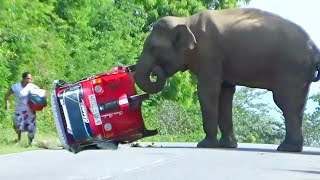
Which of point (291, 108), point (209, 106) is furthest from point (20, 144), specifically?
point (291, 108)

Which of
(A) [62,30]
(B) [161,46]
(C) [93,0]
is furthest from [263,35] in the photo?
(C) [93,0]

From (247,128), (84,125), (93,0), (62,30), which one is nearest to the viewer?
(84,125)

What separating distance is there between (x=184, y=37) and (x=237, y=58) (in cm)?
139

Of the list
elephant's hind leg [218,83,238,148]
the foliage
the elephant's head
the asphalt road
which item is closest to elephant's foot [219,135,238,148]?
elephant's hind leg [218,83,238,148]

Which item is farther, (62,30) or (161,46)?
(62,30)

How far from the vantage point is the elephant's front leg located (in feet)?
81.8

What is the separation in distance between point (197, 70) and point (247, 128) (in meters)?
30.4

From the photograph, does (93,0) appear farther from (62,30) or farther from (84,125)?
(84,125)

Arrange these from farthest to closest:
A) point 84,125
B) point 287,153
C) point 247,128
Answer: point 247,128 → point 287,153 → point 84,125

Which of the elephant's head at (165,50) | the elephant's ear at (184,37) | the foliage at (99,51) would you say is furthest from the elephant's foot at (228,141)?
the foliage at (99,51)

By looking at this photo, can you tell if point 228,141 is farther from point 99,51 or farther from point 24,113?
point 99,51

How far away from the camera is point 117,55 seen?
43.8 meters

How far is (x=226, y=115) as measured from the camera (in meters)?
26.0

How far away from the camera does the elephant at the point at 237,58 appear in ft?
81.8
